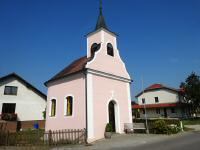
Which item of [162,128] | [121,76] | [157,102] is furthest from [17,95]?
[157,102]

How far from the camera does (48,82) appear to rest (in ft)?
61.4

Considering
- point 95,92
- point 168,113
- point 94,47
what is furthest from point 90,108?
point 168,113

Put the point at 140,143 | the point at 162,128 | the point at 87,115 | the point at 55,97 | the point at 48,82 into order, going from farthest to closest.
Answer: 1. the point at 48,82
2. the point at 55,97
3. the point at 162,128
4. the point at 87,115
5. the point at 140,143

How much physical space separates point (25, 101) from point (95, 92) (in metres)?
18.3

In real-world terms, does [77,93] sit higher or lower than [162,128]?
higher

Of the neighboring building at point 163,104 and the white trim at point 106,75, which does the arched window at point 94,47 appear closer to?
the white trim at point 106,75

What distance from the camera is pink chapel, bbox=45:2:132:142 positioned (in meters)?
14.2

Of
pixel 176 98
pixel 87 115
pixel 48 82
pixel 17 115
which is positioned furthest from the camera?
pixel 176 98

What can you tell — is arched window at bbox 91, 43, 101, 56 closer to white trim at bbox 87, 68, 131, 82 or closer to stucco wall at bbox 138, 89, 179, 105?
white trim at bbox 87, 68, 131, 82

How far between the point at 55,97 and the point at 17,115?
13.7m

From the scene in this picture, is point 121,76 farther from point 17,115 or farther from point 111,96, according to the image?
point 17,115

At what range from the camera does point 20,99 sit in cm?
2870

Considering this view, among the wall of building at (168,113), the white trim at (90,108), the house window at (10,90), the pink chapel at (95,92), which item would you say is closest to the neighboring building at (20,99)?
the house window at (10,90)

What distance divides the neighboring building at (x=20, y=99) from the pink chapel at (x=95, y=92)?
12.0 m
